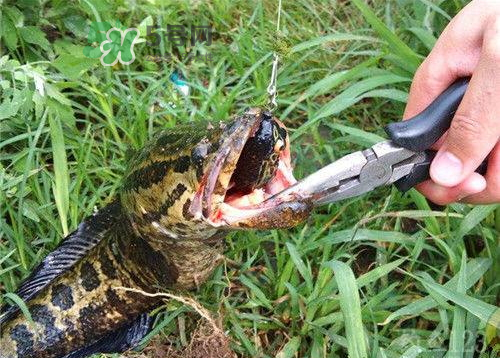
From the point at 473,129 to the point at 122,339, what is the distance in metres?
1.78

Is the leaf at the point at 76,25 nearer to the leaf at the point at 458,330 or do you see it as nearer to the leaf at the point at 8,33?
the leaf at the point at 8,33

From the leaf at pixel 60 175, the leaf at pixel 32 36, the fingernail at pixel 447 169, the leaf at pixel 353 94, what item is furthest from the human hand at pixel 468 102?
the leaf at pixel 32 36

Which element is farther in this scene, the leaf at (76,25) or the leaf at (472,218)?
the leaf at (76,25)

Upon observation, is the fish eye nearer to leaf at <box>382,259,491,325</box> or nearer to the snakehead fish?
the snakehead fish

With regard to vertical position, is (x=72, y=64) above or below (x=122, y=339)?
above

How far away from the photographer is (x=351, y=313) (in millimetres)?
2715

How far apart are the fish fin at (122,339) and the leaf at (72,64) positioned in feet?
4.34

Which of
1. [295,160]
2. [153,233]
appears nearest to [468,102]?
[153,233]

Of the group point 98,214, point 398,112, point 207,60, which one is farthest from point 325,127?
point 98,214

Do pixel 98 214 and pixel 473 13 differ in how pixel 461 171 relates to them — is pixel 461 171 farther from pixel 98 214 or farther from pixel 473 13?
pixel 98 214

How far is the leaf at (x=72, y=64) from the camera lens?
3.72 metres

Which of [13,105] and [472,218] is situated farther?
[13,105]

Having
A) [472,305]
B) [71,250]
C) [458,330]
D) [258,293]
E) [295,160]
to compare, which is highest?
[71,250]

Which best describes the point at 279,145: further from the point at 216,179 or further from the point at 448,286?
the point at 448,286
